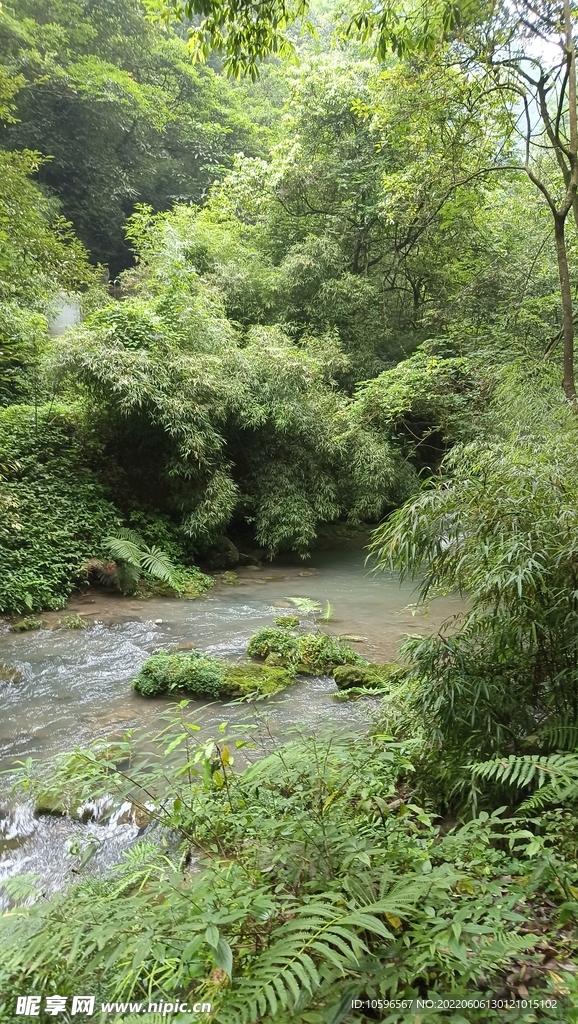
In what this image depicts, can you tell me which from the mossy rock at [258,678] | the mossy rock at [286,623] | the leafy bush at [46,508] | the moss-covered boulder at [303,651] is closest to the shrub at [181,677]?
the mossy rock at [258,678]

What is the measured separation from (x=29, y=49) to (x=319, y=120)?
7.00 metres

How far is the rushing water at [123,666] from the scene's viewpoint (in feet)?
11.2

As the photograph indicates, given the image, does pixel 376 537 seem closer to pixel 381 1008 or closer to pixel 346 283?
pixel 381 1008

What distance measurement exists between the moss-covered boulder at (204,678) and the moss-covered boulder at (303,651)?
27 cm

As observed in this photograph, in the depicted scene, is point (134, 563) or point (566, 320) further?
point (134, 563)

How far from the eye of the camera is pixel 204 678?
523cm

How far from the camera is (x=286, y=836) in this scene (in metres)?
2.15

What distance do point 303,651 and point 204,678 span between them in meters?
1.25

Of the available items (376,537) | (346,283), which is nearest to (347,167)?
(346,283)

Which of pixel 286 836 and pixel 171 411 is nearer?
pixel 286 836

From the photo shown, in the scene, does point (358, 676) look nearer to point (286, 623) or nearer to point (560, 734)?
point (286, 623)

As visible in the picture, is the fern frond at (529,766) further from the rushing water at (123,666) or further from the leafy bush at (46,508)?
the leafy bush at (46,508)

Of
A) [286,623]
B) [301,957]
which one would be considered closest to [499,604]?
[301,957]

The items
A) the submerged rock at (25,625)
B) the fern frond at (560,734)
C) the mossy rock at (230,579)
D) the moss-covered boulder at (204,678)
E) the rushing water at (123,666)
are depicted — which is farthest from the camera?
the mossy rock at (230,579)
